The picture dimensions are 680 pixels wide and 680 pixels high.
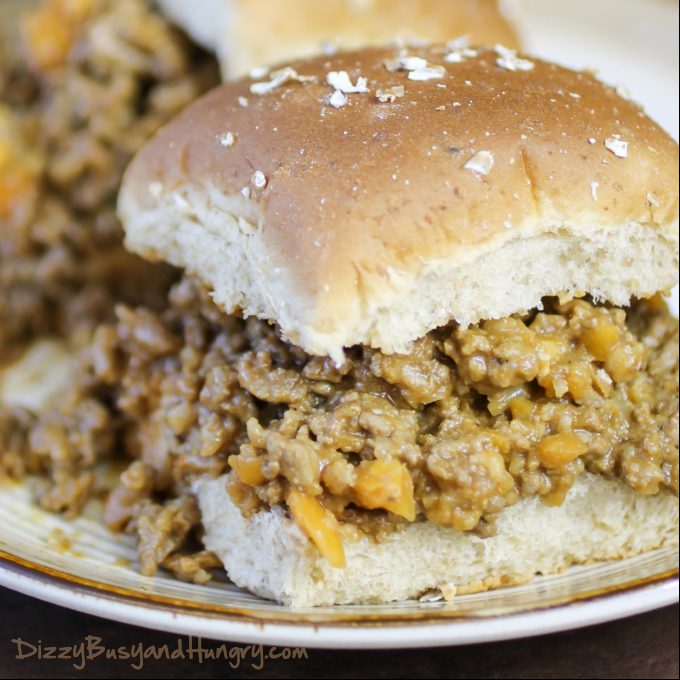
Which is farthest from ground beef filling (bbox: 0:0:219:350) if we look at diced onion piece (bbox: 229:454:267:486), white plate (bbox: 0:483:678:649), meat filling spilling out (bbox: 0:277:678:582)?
white plate (bbox: 0:483:678:649)

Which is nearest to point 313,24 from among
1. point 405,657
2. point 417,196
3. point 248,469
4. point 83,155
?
point 83,155

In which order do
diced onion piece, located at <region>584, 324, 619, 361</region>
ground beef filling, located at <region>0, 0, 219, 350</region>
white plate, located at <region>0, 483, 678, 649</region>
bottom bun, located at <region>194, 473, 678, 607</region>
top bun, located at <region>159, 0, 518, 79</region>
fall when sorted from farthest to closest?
ground beef filling, located at <region>0, 0, 219, 350</region>
top bun, located at <region>159, 0, 518, 79</region>
diced onion piece, located at <region>584, 324, 619, 361</region>
bottom bun, located at <region>194, 473, 678, 607</region>
white plate, located at <region>0, 483, 678, 649</region>

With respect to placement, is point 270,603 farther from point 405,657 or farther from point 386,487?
point 386,487

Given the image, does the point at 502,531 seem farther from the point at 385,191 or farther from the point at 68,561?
the point at 68,561

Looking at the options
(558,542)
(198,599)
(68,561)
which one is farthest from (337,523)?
(68,561)

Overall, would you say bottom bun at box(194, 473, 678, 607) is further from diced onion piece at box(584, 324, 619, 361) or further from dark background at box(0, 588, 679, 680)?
diced onion piece at box(584, 324, 619, 361)
